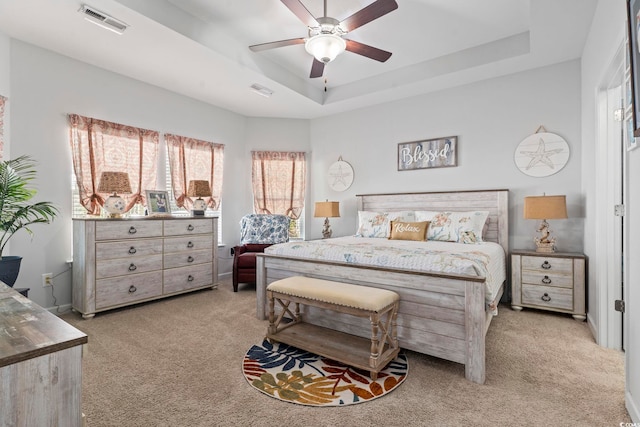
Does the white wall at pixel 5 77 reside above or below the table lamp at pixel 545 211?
above

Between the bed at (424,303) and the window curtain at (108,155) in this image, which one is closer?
the bed at (424,303)

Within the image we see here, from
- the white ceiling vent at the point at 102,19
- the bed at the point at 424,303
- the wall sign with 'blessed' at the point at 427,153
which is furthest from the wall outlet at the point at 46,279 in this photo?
the wall sign with 'blessed' at the point at 427,153

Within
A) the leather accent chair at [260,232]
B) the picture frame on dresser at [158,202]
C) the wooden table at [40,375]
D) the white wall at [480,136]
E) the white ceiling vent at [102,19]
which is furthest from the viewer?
the leather accent chair at [260,232]

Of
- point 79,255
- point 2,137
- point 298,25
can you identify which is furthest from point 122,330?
point 298,25

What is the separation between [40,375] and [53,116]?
3.52 meters

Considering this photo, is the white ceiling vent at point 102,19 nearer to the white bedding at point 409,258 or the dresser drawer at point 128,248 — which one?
the dresser drawer at point 128,248

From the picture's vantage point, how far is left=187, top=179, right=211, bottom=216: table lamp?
4.38 metres

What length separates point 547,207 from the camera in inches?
128

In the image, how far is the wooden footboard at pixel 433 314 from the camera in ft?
6.70

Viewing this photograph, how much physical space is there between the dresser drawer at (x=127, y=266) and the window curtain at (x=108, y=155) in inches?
27.8

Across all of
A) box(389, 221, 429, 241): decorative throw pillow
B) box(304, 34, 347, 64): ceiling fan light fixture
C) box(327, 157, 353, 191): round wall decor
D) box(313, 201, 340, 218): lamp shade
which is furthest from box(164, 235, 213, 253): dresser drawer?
box(304, 34, 347, 64): ceiling fan light fixture

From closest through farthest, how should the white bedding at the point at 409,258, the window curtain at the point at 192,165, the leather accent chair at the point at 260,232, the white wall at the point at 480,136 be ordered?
the white bedding at the point at 409,258 < the white wall at the point at 480,136 < the window curtain at the point at 192,165 < the leather accent chair at the point at 260,232

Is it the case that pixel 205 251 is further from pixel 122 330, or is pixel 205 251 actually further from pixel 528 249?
pixel 528 249

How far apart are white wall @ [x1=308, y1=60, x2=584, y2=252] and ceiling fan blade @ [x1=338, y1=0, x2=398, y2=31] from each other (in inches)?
93.5
